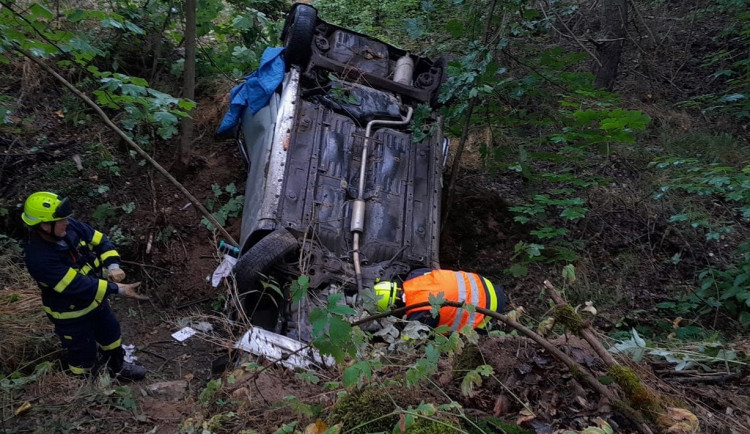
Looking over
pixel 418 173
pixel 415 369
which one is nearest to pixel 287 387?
pixel 415 369

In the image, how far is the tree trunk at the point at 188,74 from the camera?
5448mm

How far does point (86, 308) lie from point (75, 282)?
0.80ft

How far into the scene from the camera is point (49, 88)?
6.64 meters

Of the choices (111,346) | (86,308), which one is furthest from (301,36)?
(111,346)

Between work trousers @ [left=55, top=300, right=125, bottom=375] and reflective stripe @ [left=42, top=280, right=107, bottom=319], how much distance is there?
0.04 m

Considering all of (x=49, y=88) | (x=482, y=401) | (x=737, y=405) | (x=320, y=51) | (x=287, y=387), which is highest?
(x=320, y=51)

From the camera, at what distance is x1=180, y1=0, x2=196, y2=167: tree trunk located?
5.45 m

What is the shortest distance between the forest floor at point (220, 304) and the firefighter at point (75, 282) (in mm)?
272

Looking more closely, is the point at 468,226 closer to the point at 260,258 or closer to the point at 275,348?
the point at 260,258

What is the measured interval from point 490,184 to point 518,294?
1790 millimetres

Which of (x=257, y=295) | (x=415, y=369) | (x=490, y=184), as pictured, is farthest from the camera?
(x=490, y=184)

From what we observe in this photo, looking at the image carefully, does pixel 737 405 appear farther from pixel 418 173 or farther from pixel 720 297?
pixel 418 173

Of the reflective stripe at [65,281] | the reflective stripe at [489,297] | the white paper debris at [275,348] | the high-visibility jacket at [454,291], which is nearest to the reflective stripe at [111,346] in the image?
the reflective stripe at [65,281]

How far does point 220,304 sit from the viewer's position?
4.87 m
